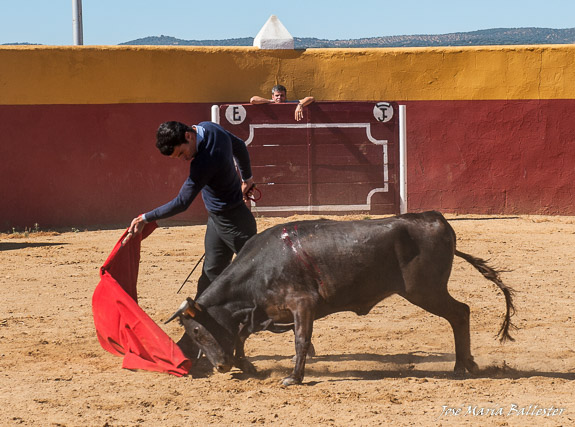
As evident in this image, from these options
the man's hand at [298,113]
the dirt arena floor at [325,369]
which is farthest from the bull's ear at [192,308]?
the man's hand at [298,113]

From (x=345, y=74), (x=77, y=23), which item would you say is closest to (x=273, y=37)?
(x=345, y=74)

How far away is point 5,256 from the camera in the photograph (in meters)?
8.65

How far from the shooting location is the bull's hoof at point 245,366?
4.68m

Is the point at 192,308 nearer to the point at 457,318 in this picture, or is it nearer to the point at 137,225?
the point at 137,225

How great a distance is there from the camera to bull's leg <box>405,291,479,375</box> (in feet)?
15.0

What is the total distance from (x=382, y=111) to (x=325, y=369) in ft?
21.5

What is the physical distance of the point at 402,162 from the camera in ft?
36.5

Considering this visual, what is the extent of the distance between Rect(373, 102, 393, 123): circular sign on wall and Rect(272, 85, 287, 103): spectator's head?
1.35 metres

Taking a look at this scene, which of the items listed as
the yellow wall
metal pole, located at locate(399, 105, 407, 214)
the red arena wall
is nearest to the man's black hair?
the red arena wall

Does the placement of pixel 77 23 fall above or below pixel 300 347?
above

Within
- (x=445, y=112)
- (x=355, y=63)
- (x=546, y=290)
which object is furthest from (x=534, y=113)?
(x=546, y=290)

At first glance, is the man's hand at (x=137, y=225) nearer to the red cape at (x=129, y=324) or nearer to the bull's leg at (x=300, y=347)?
the red cape at (x=129, y=324)

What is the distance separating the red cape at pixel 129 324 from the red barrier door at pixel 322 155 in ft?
18.8

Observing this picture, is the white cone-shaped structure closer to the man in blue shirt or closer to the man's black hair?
the man in blue shirt
